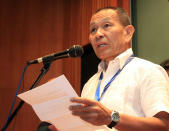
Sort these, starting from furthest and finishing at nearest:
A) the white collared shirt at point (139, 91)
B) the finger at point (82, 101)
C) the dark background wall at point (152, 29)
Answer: the dark background wall at point (152, 29) < the white collared shirt at point (139, 91) < the finger at point (82, 101)

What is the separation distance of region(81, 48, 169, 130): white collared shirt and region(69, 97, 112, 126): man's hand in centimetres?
27

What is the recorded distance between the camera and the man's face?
156 centimetres

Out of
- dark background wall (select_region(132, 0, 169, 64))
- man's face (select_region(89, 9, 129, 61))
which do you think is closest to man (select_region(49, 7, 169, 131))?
man's face (select_region(89, 9, 129, 61))

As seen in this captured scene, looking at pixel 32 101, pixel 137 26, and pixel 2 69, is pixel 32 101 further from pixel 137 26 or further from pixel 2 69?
pixel 2 69

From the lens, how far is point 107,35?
156 cm

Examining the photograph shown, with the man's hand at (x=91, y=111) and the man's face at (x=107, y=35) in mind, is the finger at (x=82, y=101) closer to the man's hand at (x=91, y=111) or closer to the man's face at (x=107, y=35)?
the man's hand at (x=91, y=111)

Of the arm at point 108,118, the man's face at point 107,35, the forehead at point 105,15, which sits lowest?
the arm at point 108,118

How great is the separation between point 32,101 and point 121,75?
20.4 inches

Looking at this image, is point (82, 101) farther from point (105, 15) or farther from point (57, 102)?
point (105, 15)

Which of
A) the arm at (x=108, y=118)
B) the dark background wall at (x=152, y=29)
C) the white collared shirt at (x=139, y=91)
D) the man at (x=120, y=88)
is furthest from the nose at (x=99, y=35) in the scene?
the dark background wall at (x=152, y=29)

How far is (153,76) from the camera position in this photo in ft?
4.16

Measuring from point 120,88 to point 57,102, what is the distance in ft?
1.36

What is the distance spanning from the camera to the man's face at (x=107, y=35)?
5.12 ft

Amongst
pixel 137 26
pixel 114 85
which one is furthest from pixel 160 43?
pixel 114 85
